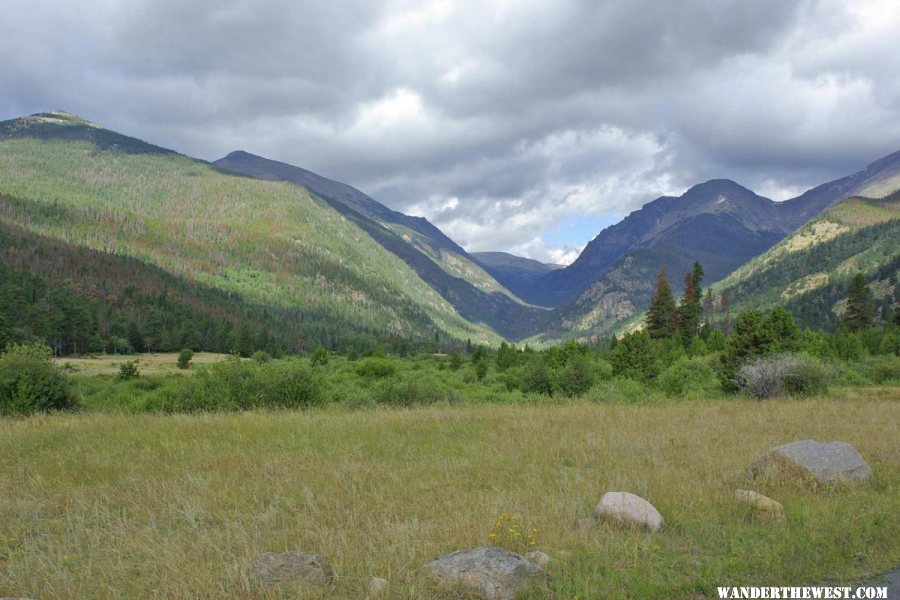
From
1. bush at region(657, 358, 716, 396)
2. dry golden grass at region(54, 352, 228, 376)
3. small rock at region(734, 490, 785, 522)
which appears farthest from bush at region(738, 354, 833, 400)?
dry golden grass at region(54, 352, 228, 376)

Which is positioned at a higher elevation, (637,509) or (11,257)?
(11,257)

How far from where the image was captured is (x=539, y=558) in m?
5.61

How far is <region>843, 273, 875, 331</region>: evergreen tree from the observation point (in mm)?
72188

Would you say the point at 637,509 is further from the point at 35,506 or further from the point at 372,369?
the point at 372,369

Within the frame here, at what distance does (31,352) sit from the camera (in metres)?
20.7

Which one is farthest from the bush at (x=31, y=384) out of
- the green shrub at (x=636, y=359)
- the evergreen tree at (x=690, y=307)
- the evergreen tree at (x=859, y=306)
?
the evergreen tree at (x=859, y=306)

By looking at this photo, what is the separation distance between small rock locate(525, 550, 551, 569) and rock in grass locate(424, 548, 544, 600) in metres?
0.22

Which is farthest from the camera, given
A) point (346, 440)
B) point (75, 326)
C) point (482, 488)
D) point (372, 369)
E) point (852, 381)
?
point (75, 326)

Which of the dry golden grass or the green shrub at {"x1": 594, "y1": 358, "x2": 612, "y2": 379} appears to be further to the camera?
the dry golden grass

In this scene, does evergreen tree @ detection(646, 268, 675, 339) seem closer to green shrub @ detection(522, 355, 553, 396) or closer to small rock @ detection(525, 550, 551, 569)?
green shrub @ detection(522, 355, 553, 396)

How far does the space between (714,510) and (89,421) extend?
52.2 ft

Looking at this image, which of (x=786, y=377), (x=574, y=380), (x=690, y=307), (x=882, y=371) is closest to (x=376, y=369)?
(x=574, y=380)

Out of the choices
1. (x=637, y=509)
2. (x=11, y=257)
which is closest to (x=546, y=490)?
(x=637, y=509)

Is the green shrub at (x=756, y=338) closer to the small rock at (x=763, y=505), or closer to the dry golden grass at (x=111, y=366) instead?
the small rock at (x=763, y=505)
